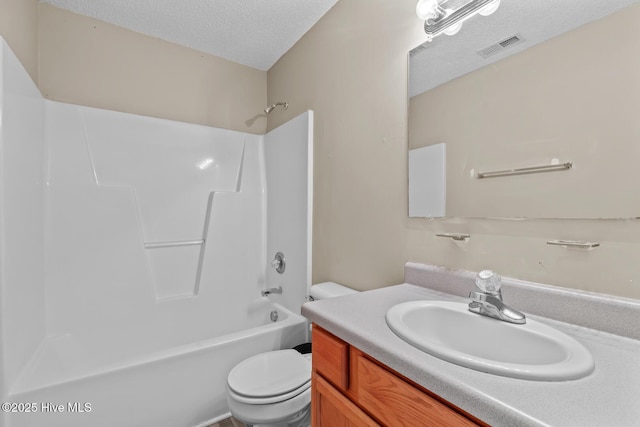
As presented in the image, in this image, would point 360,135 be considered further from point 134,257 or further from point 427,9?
point 134,257

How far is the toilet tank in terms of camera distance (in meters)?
1.53

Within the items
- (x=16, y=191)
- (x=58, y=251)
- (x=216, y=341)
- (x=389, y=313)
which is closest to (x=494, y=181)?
(x=389, y=313)

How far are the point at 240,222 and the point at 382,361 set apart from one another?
1.91 metres

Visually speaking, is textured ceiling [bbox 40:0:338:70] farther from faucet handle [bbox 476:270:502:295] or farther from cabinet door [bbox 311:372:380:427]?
cabinet door [bbox 311:372:380:427]

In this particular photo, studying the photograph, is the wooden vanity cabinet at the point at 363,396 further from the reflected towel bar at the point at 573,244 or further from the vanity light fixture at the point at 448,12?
the vanity light fixture at the point at 448,12

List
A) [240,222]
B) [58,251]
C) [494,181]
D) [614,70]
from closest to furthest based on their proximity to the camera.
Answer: [614,70], [494,181], [58,251], [240,222]

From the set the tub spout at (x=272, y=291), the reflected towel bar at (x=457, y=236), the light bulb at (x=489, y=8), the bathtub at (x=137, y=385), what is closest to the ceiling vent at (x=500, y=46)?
the light bulb at (x=489, y=8)

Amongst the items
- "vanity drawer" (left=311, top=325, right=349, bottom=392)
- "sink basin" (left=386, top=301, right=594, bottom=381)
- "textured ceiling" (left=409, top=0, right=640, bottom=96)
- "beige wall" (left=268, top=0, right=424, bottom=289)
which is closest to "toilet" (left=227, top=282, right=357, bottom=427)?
"vanity drawer" (left=311, top=325, right=349, bottom=392)

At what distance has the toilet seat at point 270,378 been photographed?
1155 millimetres

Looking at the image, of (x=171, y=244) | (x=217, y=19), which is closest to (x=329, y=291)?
(x=171, y=244)

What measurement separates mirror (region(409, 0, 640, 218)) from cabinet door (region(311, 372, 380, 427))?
76 cm

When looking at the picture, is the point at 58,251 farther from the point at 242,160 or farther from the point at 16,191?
the point at 242,160

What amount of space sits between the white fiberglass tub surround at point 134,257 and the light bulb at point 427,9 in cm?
102

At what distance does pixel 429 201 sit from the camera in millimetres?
1188
